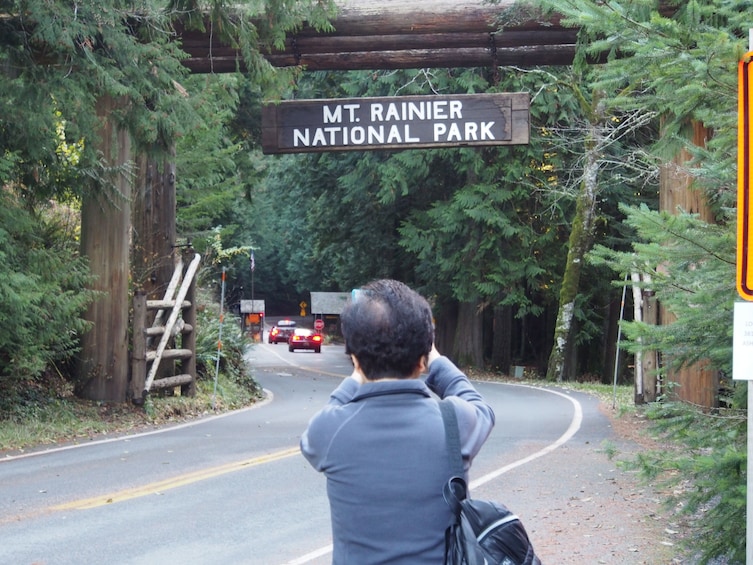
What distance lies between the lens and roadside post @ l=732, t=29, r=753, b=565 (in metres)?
4.62

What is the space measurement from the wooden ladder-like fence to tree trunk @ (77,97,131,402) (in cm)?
34

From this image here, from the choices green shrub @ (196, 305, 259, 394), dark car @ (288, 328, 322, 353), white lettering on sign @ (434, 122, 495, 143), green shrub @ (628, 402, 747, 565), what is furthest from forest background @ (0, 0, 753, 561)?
dark car @ (288, 328, 322, 353)

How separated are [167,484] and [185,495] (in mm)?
619

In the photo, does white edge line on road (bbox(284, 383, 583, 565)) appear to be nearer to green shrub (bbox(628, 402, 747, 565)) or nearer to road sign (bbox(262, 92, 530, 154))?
green shrub (bbox(628, 402, 747, 565))

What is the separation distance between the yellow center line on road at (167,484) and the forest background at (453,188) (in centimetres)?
349

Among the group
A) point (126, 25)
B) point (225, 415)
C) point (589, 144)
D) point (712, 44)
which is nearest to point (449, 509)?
point (712, 44)

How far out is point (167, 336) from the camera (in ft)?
60.2

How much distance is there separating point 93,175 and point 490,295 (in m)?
21.4

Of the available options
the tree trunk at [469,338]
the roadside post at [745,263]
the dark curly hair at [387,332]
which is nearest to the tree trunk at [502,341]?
the tree trunk at [469,338]

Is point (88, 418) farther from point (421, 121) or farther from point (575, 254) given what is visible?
point (575, 254)

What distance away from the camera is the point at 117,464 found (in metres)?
11.8

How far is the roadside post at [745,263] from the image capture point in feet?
15.2

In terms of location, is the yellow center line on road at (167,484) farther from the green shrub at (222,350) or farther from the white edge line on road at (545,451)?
the green shrub at (222,350)

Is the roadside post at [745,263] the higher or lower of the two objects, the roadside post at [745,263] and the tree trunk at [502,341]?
the higher
